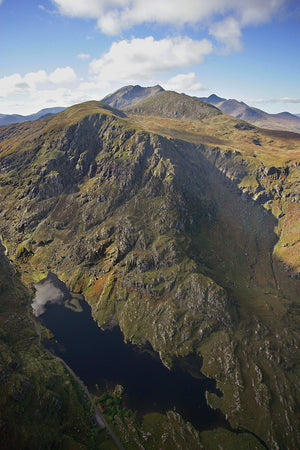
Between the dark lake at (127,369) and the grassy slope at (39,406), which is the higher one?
the grassy slope at (39,406)

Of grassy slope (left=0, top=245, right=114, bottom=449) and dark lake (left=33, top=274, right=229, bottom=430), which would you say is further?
dark lake (left=33, top=274, right=229, bottom=430)

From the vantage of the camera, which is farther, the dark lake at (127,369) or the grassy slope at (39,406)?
the dark lake at (127,369)

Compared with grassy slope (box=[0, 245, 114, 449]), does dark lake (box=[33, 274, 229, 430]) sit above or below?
below

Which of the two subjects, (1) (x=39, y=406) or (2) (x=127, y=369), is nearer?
(1) (x=39, y=406)

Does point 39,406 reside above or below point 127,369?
above

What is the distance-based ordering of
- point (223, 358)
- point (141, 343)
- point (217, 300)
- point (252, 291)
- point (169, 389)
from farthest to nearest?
point (252, 291) < point (217, 300) < point (141, 343) < point (223, 358) < point (169, 389)

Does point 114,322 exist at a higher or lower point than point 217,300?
lower

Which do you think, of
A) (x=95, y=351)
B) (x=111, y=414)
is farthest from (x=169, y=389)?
(x=95, y=351)

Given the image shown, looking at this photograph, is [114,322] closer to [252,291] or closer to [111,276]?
[111,276]
